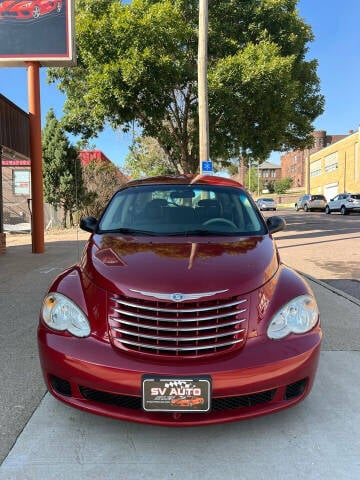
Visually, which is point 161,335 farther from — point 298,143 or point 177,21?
point 298,143

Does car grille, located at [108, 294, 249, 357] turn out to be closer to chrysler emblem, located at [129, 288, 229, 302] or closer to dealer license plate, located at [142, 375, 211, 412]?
chrysler emblem, located at [129, 288, 229, 302]

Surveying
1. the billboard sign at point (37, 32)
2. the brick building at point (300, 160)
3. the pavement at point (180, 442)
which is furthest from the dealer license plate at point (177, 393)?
the brick building at point (300, 160)

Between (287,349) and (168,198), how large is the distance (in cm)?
214

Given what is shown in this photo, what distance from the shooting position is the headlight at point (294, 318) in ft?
9.40

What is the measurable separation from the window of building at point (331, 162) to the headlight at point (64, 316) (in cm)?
5728

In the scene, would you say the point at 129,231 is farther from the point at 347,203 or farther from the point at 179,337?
the point at 347,203

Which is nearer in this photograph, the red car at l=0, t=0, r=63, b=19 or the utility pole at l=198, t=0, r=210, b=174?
the red car at l=0, t=0, r=63, b=19

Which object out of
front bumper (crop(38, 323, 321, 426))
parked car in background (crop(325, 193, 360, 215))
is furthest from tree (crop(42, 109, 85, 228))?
parked car in background (crop(325, 193, 360, 215))

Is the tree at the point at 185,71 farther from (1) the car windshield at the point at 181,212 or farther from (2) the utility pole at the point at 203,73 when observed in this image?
(1) the car windshield at the point at 181,212

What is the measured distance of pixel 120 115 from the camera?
15.1 meters

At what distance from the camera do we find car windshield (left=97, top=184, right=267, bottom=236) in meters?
4.09

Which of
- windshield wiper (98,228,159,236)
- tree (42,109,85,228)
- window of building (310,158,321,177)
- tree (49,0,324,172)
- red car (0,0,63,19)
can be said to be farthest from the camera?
window of building (310,158,321,177)

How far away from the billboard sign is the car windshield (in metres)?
8.22

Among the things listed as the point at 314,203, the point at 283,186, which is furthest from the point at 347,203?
the point at 283,186
